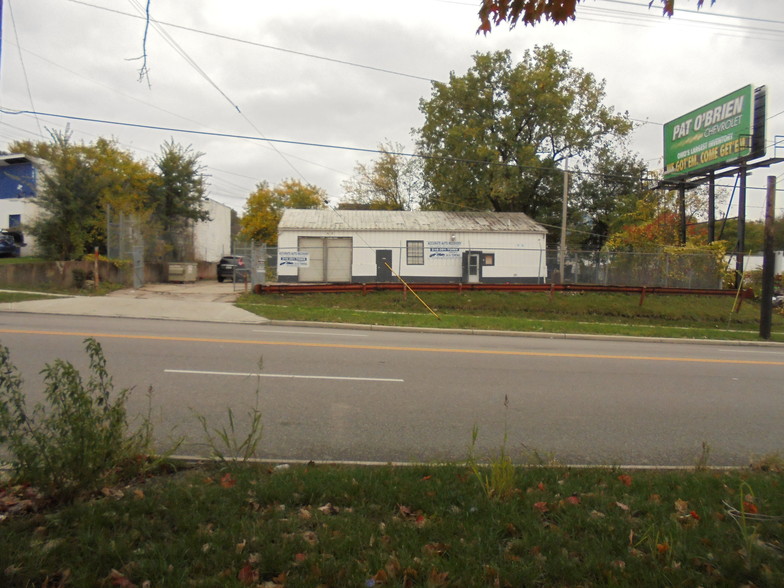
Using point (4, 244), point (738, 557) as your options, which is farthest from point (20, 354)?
point (4, 244)

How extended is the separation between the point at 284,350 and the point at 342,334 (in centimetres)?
369

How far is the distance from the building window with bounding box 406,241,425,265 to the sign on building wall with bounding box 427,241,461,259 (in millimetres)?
667

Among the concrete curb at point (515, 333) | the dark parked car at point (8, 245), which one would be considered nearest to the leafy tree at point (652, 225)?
the concrete curb at point (515, 333)

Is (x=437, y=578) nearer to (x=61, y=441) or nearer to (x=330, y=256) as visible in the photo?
(x=61, y=441)

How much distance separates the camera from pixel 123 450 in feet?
14.4

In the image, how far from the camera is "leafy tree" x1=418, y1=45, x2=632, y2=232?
111 feet

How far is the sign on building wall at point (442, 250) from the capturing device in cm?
2783

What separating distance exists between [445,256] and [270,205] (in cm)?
2934

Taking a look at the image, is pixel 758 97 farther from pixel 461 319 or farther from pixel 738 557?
pixel 738 557

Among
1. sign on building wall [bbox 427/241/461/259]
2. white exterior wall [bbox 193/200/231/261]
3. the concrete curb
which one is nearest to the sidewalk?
the concrete curb

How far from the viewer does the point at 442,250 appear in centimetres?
2791

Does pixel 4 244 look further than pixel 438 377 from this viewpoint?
Yes

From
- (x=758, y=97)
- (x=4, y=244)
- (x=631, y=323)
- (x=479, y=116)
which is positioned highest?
(x=479, y=116)

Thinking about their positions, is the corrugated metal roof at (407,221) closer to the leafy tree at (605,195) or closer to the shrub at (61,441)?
the leafy tree at (605,195)
